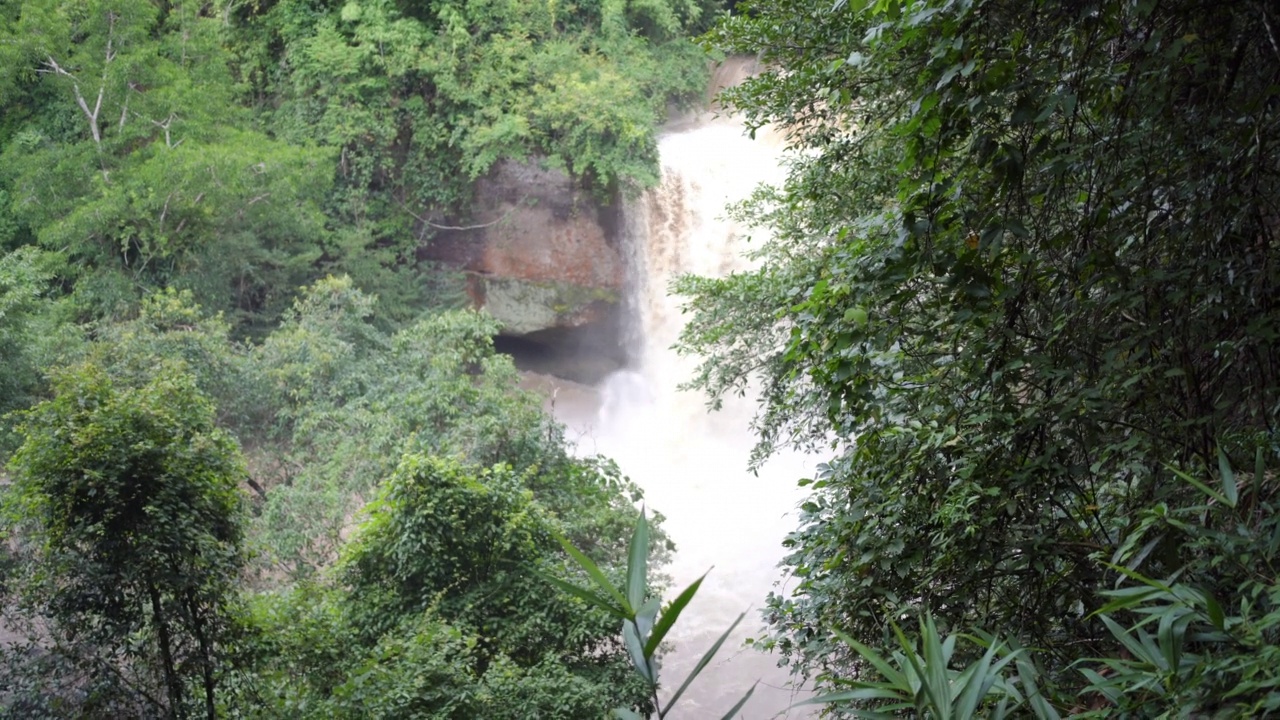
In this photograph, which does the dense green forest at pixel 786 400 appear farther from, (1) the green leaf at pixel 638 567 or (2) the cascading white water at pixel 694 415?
(2) the cascading white water at pixel 694 415

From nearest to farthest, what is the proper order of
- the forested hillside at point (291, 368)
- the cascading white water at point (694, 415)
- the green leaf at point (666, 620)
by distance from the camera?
the green leaf at point (666, 620) → the forested hillside at point (291, 368) → the cascading white water at point (694, 415)

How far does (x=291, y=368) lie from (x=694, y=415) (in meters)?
6.17

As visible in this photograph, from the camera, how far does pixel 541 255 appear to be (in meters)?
15.9

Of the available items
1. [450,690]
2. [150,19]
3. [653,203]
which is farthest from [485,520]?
[150,19]

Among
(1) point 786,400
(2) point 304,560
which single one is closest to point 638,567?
(1) point 786,400

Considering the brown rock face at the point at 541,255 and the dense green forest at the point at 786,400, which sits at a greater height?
the brown rock face at the point at 541,255

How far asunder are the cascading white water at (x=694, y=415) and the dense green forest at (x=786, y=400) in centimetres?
117

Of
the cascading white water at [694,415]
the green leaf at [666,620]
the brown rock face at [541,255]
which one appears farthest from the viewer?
the brown rock face at [541,255]

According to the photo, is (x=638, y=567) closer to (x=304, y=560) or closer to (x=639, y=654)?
(x=639, y=654)

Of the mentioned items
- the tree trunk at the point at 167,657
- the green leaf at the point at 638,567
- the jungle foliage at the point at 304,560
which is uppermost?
the jungle foliage at the point at 304,560

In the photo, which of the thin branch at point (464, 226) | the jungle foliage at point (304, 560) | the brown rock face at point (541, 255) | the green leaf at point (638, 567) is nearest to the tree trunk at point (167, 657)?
the jungle foliage at point (304, 560)

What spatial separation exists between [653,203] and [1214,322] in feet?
42.3

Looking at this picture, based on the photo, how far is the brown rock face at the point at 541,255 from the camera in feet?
51.8

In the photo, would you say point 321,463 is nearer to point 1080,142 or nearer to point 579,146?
point 579,146
